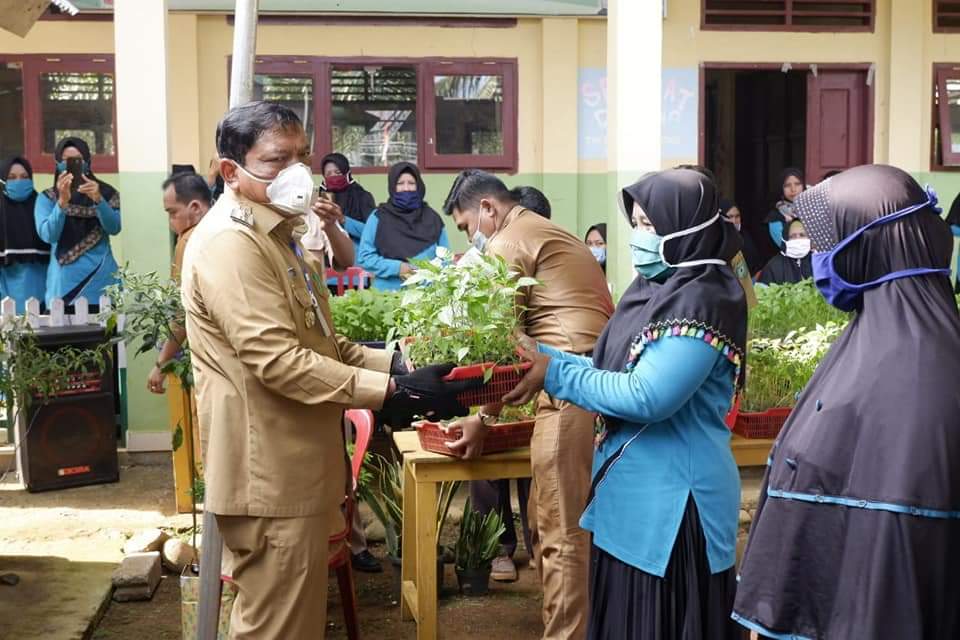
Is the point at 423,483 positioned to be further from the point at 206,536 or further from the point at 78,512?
the point at 78,512

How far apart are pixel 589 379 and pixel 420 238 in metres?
5.88

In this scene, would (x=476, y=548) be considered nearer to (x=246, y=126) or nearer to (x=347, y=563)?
(x=347, y=563)

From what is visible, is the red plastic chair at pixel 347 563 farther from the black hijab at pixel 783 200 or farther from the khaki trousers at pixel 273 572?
the black hijab at pixel 783 200

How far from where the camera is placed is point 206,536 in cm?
361

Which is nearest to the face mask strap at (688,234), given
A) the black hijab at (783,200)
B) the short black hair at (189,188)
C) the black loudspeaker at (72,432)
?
the short black hair at (189,188)

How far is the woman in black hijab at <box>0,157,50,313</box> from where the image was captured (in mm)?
8930

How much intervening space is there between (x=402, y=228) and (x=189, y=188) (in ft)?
9.09

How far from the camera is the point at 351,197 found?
9680mm

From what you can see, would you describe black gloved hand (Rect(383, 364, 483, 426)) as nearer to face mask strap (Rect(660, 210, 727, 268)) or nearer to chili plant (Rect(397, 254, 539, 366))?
chili plant (Rect(397, 254, 539, 366))

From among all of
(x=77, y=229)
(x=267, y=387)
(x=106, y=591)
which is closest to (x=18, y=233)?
(x=77, y=229)

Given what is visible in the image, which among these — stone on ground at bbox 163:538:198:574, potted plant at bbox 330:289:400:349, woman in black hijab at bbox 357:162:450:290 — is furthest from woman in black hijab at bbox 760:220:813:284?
stone on ground at bbox 163:538:198:574

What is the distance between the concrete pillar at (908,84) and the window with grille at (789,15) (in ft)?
0.92

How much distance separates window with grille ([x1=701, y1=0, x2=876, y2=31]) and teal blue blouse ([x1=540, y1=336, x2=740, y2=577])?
792 cm

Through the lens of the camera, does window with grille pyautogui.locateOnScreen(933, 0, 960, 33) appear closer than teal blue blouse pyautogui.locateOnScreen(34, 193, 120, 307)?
No
